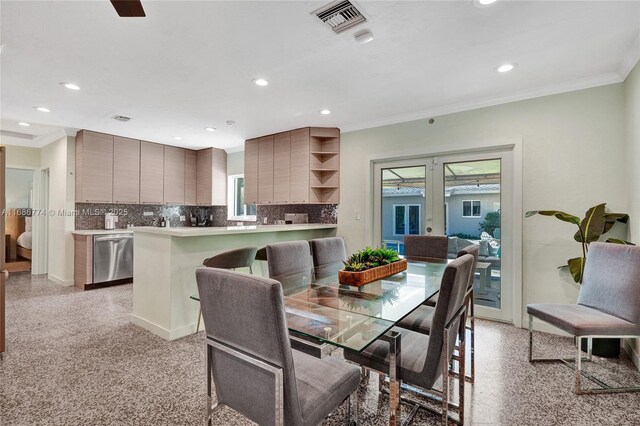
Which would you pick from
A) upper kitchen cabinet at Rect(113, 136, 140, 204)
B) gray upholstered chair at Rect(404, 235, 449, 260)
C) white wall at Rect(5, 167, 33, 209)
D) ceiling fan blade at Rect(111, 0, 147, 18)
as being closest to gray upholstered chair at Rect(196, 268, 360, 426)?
ceiling fan blade at Rect(111, 0, 147, 18)

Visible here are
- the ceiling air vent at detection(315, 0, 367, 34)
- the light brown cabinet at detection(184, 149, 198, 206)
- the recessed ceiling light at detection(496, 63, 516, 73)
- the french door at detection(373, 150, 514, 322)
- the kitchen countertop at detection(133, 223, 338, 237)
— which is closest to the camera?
the ceiling air vent at detection(315, 0, 367, 34)

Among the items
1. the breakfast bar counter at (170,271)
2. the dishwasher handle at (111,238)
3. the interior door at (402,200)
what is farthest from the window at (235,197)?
the interior door at (402,200)

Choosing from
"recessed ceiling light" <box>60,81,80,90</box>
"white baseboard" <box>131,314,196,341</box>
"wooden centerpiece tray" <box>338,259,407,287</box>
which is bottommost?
"white baseboard" <box>131,314,196,341</box>

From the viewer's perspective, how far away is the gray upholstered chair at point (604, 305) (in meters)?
2.07

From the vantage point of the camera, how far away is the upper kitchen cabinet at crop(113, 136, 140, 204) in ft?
17.2

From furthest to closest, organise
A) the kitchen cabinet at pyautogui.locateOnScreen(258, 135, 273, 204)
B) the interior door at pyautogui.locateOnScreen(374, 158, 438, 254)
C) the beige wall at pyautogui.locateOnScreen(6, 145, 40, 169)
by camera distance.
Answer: the beige wall at pyautogui.locateOnScreen(6, 145, 40, 169), the kitchen cabinet at pyautogui.locateOnScreen(258, 135, 273, 204), the interior door at pyautogui.locateOnScreen(374, 158, 438, 254)

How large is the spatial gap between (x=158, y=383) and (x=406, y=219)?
329cm

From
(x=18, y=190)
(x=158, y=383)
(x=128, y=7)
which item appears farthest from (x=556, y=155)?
(x=18, y=190)

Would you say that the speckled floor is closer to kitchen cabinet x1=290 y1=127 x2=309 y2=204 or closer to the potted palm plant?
the potted palm plant

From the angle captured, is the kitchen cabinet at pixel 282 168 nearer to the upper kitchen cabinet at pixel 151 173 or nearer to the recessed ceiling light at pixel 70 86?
the upper kitchen cabinet at pixel 151 173

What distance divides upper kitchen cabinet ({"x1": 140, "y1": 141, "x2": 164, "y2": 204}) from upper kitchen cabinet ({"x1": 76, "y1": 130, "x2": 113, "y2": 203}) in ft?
1.72

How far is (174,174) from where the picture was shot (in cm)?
612

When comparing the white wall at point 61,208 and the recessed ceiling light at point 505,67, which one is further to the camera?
the white wall at point 61,208

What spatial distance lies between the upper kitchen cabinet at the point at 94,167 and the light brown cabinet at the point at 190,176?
Answer: 1378 mm
